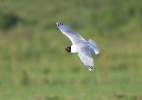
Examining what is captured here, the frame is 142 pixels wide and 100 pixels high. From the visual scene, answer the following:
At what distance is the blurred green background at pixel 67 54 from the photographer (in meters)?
13.0

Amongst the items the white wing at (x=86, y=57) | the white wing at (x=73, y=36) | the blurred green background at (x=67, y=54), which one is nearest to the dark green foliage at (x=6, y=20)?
the blurred green background at (x=67, y=54)

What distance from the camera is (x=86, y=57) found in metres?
7.18

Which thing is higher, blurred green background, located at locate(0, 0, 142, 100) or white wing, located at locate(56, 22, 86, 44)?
blurred green background, located at locate(0, 0, 142, 100)

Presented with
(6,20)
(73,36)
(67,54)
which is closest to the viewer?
(73,36)

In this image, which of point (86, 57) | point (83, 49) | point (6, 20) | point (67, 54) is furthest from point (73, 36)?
point (6, 20)

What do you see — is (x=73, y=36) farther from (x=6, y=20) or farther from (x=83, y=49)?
(x=6, y=20)

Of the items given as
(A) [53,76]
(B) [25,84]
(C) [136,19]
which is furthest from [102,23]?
(B) [25,84]

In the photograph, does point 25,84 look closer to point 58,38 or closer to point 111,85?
point 111,85

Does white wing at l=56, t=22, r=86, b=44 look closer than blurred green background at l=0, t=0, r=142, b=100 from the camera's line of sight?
Yes

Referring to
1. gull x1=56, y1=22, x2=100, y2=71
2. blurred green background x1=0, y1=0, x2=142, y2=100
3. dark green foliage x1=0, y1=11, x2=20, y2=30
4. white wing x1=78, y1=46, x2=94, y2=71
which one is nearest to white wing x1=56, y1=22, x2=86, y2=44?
gull x1=56, y1=22, x2=100, y2=71

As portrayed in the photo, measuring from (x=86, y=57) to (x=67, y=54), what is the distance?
482 inches

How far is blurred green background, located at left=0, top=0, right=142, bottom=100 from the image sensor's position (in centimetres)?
1304

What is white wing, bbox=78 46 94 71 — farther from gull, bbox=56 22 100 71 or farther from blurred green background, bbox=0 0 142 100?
blurred green background, bbox=0 0 142 100

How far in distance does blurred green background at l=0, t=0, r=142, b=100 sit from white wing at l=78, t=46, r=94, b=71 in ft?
10.9
